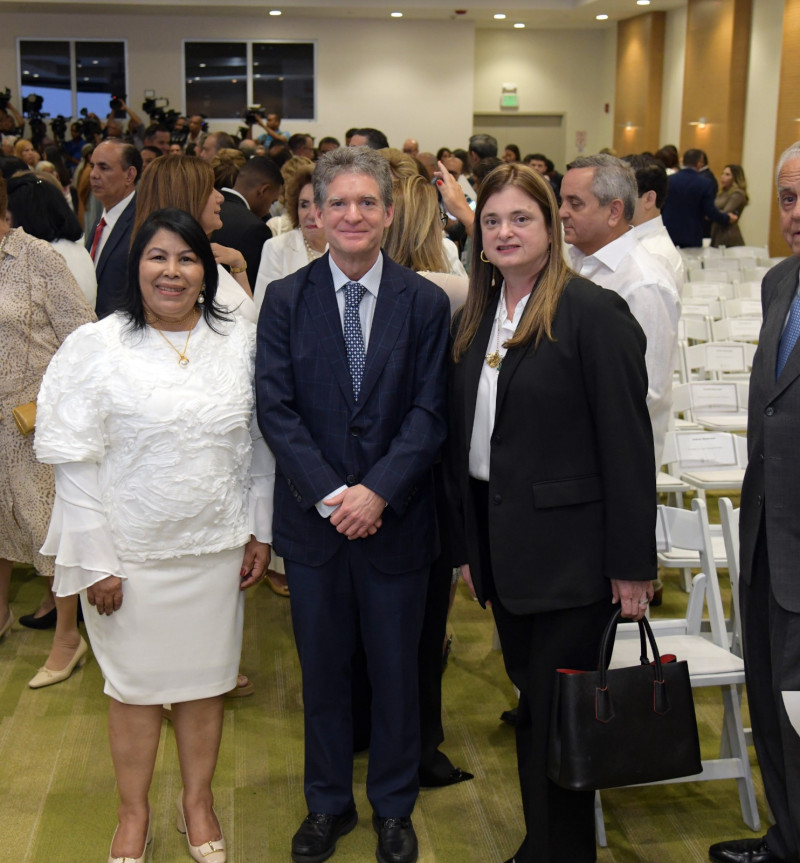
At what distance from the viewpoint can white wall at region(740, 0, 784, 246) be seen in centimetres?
1377

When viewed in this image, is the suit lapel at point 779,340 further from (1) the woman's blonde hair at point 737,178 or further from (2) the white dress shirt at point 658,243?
(1) the woman's blonde hair at point 737,178

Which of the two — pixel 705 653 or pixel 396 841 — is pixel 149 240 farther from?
pixel 705 653

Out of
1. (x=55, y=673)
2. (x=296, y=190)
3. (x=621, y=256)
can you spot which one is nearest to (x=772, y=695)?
(x=621, y=256)

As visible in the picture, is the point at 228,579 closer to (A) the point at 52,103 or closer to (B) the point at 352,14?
(B) the point at 352,14

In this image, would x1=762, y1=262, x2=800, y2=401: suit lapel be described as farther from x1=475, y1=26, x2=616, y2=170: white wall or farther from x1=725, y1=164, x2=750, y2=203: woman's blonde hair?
x1=475, y1=26, x2=616, y2=170: white wall

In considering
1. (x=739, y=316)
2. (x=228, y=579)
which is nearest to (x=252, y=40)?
(x=739, y=316)

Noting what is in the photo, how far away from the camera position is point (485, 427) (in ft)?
8.43

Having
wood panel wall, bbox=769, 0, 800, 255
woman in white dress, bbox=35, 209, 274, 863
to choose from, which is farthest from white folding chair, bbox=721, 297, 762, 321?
woman in white dress, bbox=35, 209, 274, 863

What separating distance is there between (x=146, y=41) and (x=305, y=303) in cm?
1738

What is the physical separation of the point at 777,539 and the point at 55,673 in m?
2.72

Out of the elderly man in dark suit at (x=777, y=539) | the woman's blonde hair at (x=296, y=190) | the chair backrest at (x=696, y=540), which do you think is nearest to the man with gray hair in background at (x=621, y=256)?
the chair backrest at (x=696, y=540)

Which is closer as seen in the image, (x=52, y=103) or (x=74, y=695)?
(x=74, y=695)

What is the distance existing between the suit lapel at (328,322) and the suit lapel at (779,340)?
1023 millimetres

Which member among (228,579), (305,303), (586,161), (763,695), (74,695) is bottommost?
(74,695)
